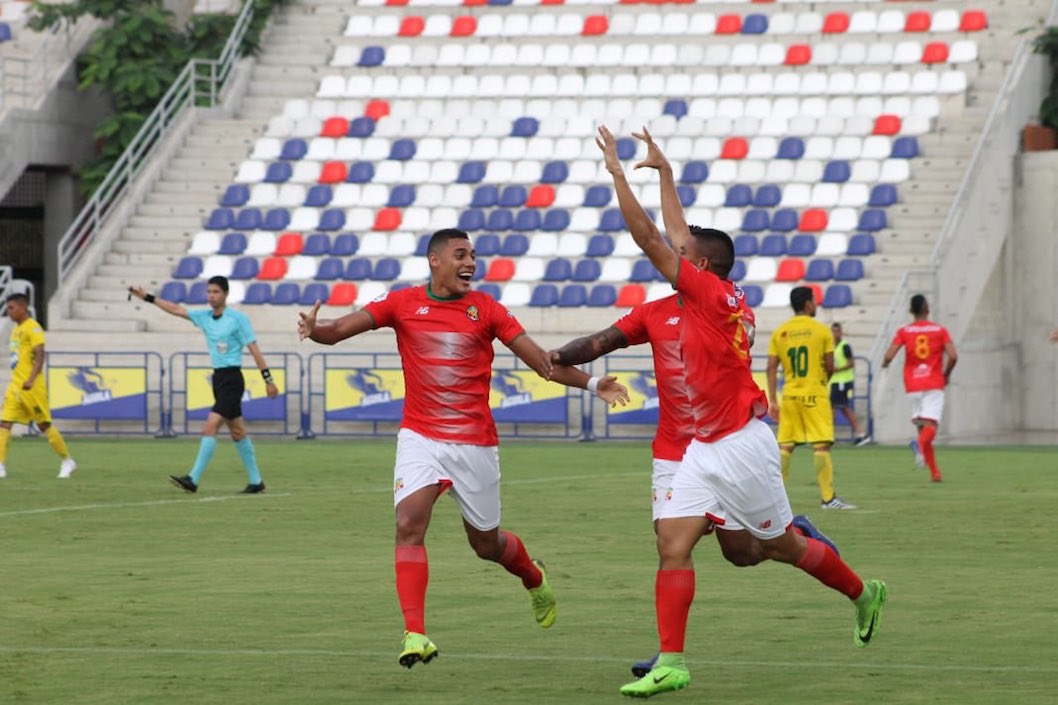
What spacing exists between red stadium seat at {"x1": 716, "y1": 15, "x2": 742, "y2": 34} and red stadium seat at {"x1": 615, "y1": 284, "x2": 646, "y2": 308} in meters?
7.62

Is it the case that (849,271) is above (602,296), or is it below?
above

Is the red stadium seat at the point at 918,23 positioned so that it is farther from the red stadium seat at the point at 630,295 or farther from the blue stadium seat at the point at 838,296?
the red stadium seat at the point at 630,295

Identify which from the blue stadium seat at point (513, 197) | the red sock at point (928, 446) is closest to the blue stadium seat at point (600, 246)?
the blue stadium seat at point (513, 197)

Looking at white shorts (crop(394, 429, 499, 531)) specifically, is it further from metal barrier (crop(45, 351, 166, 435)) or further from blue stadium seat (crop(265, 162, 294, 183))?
blue stadium seat (crop(265, 162, 294, 183))

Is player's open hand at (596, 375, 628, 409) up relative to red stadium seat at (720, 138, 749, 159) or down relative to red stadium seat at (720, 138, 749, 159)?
down

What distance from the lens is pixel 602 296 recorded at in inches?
1400

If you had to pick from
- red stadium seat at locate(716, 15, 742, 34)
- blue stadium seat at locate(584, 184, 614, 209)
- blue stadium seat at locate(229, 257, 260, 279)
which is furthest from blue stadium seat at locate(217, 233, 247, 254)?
red stadium seat at locate(716, 15, 742, 34)

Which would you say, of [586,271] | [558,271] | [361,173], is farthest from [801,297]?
[361,173]

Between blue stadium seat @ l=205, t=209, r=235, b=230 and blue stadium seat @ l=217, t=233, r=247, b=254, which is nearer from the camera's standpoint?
blue stadium seat @ l=217, t=233, r=247, b=254

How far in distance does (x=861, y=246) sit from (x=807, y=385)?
16.3 m

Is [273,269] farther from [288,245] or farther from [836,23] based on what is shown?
[836,23]

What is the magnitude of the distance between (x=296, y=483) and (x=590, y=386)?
13.4m

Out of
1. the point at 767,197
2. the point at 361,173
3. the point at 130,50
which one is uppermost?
the point at 130,50

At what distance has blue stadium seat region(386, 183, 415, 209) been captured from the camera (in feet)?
128
